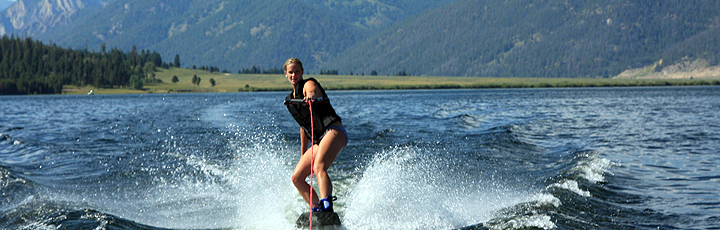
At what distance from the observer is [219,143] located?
1903 cm

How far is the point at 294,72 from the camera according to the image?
6945mm

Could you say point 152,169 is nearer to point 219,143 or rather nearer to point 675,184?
point 219,143

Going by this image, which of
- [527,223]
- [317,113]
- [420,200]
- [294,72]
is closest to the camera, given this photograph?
[294,72]

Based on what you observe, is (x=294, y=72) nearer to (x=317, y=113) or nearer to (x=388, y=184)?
(x=317, y=113)

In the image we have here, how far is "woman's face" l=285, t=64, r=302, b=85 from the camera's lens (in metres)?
6.91

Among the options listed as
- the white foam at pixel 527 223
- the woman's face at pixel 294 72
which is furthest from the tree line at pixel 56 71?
the white foam at pixel 527 223

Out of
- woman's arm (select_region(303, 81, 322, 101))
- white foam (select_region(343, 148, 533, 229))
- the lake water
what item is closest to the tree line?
the lake water

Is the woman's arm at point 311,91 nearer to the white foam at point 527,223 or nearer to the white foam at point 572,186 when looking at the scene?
the white foam at point 527,223

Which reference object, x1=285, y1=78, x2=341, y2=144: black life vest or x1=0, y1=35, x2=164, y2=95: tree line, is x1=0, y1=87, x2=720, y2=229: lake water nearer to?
x1=285, y1=78, x2=341, y2=144: black life vest

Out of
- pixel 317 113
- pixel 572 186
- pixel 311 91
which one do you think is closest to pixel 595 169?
pixel 572 186

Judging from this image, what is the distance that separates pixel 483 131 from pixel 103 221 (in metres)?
18.6

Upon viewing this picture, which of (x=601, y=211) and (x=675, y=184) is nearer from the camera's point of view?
(x=601, y=211)

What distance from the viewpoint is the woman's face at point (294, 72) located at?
6914 millimetres

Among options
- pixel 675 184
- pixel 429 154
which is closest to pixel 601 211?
pixel 675 184
